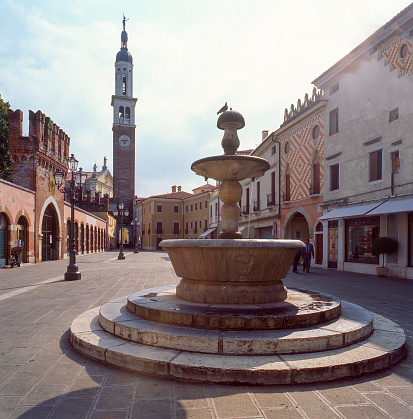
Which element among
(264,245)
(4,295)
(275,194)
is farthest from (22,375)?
(275,194)

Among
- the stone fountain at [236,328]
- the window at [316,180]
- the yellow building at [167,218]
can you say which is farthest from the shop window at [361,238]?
the yellow building at [167,218]

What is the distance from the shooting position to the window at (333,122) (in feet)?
59.8

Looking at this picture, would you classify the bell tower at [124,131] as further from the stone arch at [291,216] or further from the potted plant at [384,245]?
the potted plant at [384,245]

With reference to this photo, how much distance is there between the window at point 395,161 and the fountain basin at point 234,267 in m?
11.2

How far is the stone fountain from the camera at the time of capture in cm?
343

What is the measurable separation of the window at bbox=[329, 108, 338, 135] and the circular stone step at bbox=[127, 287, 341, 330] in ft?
48.9

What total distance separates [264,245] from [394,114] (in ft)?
42.0

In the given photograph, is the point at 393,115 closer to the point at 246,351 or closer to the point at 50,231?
the point at 246,351

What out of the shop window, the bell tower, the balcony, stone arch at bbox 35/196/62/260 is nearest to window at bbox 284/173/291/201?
the balcony

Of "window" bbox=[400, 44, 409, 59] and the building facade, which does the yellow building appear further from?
"window" bbox=[400, 44, 409, 59]

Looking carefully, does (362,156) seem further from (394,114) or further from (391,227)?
(391,227)

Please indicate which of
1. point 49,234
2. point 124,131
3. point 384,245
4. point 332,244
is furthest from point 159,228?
point 384,245

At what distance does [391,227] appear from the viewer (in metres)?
14.1

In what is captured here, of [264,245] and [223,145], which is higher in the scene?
[223,145]
